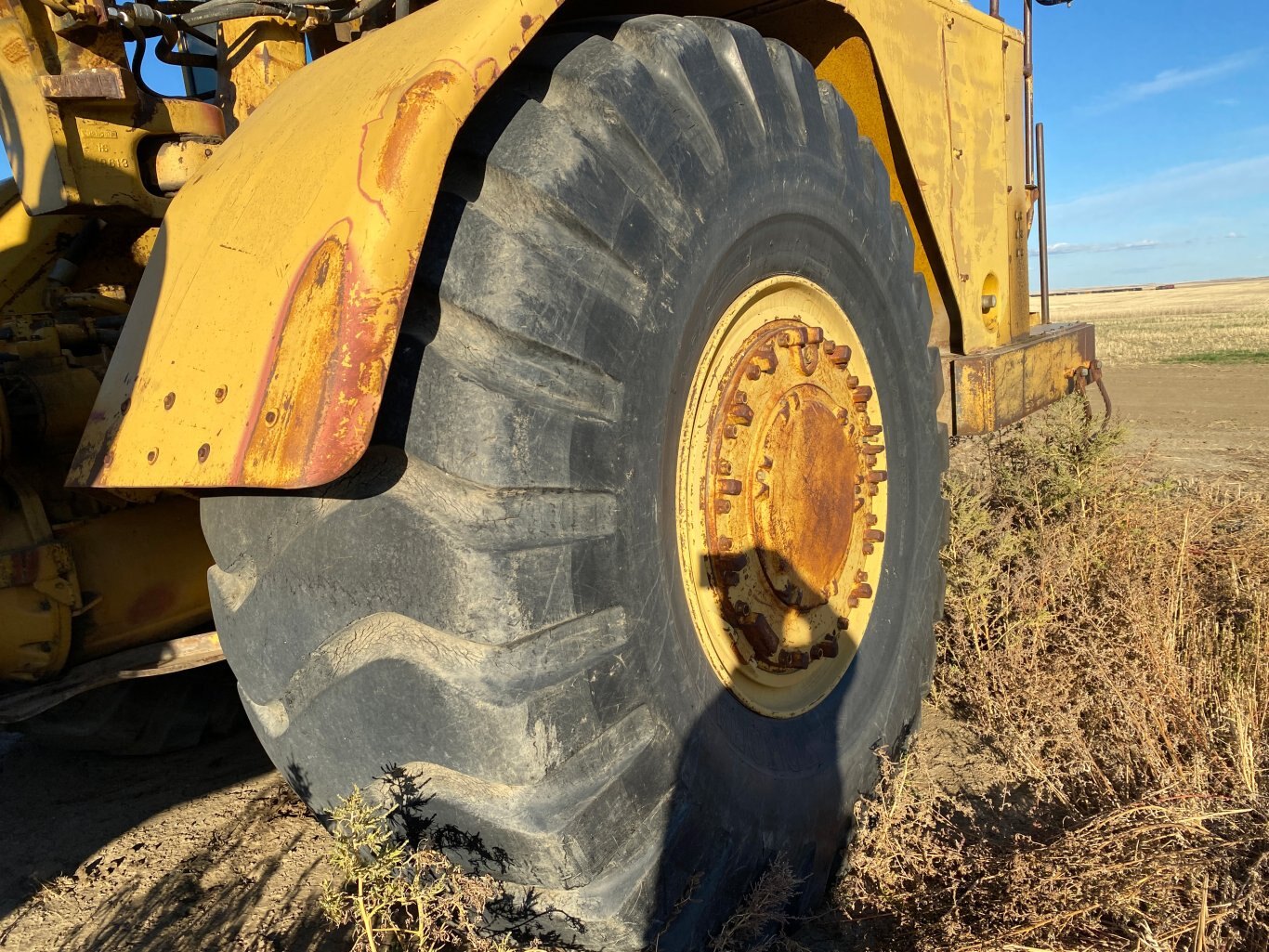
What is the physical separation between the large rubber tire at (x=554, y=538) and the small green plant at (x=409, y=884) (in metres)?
0.06

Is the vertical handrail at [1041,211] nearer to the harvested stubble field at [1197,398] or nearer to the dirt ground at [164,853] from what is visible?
the harvested stubble field at [1197,398]

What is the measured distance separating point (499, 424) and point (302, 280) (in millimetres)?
322

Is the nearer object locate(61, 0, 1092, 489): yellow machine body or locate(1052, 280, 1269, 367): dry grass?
locate(61, 0, 1092, 489): yellow machine body

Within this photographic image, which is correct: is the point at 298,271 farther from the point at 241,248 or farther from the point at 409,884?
the point at 409,884

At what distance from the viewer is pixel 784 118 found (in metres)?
1.93

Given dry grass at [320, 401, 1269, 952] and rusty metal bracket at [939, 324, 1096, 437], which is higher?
rusty metal bracket at [939, 324, 1096, 437]

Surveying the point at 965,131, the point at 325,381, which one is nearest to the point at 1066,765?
the point at 965,131

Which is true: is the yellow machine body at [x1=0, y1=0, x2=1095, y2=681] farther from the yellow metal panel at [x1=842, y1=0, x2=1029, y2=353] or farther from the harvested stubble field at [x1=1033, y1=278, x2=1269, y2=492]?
the harvested stubble field at [x1=1033, y1=278, x2=1269, y2=492]

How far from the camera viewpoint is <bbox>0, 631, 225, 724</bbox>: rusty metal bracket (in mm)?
1909

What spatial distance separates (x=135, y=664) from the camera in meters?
1.98

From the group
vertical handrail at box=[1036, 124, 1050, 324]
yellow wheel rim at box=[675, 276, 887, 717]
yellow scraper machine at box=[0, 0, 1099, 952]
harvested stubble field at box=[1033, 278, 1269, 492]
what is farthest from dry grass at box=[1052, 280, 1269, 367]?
yellow scraper machine at box=[0, 0, 1099, 952]

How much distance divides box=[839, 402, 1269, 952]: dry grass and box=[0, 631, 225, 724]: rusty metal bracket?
1454mm

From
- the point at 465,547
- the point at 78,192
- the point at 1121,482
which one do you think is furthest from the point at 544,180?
the point at 1121,482

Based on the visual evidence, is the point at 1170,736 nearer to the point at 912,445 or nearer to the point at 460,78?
the point at 912,445
